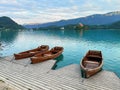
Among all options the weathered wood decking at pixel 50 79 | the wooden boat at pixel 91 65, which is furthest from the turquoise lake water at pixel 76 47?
the weathered wood decking at pixel 50 79

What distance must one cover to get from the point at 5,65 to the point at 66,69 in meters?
9.80

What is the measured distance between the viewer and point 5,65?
30641 millimetres

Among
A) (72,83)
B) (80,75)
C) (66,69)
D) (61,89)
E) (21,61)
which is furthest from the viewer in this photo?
(21,61)

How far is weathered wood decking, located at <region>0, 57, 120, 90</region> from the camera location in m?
20.9

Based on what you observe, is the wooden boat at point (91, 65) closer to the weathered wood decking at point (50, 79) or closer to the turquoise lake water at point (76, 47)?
the weathered wood decking at point (50, 79)

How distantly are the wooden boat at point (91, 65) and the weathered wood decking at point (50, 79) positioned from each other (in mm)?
664

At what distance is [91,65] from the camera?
29.3 metres

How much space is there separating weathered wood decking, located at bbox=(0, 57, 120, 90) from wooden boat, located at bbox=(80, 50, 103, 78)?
26.1 inches

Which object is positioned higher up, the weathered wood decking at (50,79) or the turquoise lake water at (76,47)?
the weathered wood decking at (50,79)

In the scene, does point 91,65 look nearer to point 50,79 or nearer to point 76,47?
point 50,79

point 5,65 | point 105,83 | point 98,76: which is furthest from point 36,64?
point 105,83

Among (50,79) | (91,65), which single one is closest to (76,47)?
(91,65)

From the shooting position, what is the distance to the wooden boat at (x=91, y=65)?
80.6 feet

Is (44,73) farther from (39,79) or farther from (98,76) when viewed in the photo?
(98,76)
